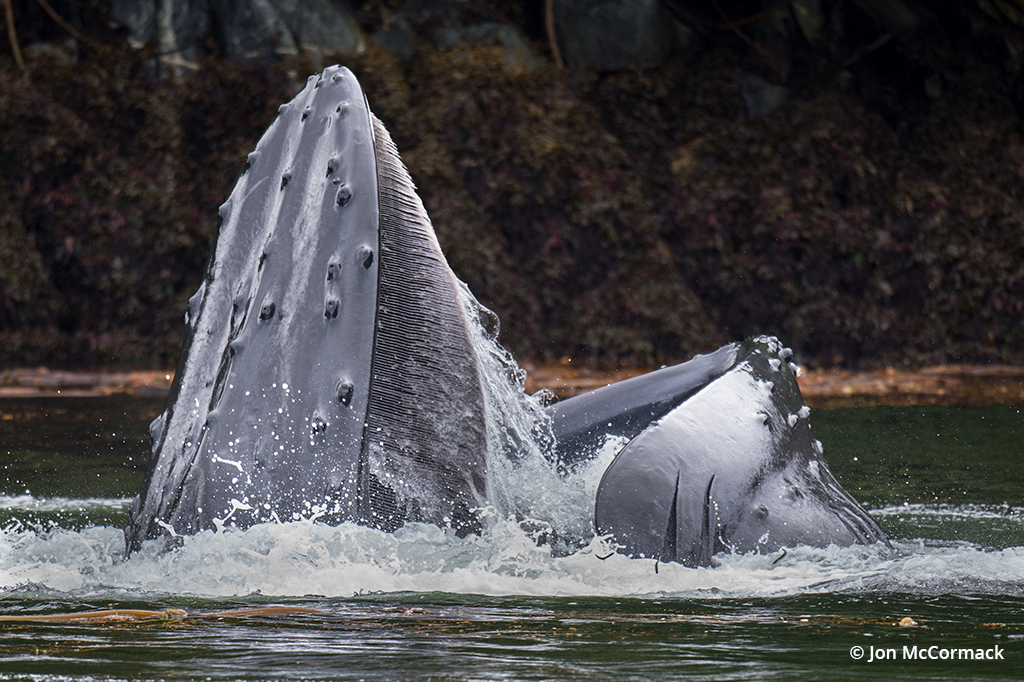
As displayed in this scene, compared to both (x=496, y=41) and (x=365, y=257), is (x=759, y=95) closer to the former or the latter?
(x=496, y=41)

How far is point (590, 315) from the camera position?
15836mm

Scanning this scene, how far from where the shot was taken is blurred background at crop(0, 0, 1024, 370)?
52.1 ft

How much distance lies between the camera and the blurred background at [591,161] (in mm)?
15867

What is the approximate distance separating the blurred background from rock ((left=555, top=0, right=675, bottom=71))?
0.04 m

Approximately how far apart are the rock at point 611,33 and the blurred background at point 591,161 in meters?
0.04

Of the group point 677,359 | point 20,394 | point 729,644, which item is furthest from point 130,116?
point 729,644

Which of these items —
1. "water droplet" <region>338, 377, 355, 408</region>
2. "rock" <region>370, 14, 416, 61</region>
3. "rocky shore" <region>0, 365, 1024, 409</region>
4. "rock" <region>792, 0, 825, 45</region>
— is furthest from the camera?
"rock" <region>792, 0, 825, 45</region>

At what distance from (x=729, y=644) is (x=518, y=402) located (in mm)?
1353

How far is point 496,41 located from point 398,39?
1356mm

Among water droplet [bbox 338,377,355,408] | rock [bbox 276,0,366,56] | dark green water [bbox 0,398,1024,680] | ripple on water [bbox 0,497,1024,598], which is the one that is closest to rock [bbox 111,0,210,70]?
Answer: rock [bbox 276,0,366,56]

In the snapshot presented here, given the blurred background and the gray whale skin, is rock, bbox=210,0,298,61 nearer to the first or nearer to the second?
the blurred background

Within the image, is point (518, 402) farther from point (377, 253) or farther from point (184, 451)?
point (184, 451)

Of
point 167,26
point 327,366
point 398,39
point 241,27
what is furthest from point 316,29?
point 327,366

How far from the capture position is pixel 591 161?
16500 millimetres
